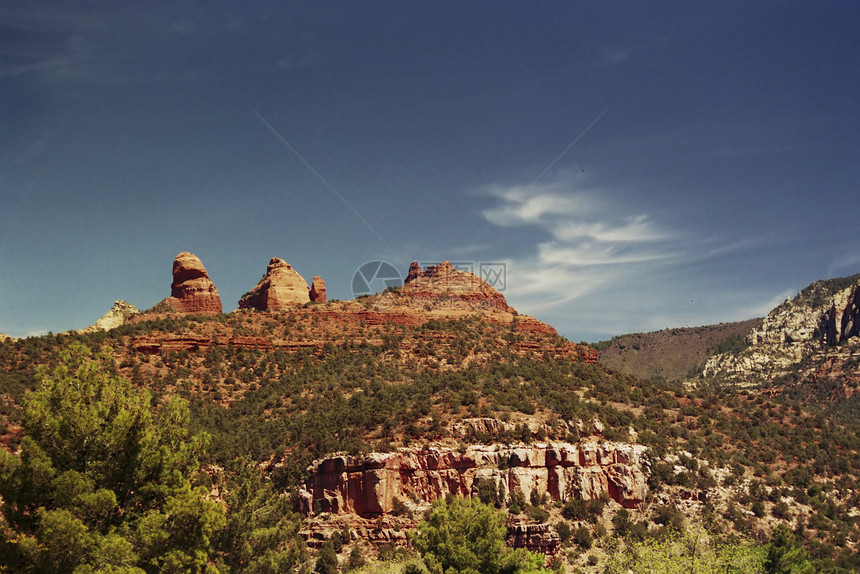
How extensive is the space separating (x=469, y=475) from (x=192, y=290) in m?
54.3

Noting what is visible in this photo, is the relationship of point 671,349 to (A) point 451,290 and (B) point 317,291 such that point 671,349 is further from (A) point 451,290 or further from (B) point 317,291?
(B) point 317,291

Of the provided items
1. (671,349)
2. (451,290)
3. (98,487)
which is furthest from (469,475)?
(671,349)

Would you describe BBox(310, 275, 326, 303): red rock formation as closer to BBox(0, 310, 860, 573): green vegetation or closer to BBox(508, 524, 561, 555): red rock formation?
BBox(0, 310, 860, 573): green vegetation

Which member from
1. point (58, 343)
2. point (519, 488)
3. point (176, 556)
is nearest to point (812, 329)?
point (519, 488)

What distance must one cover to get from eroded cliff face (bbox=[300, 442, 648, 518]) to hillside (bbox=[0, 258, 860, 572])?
0.38 ft

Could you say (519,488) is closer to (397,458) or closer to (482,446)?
(482,446)

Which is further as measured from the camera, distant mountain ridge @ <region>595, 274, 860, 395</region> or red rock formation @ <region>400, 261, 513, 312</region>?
distant mountain ridge @ <region>595, 274, 860, 395</region>

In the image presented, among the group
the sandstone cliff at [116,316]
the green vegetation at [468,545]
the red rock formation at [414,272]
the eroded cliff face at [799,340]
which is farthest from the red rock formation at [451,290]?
the eroded cliff face at [799,340]

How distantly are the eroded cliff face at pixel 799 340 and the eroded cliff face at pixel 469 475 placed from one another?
8919cm

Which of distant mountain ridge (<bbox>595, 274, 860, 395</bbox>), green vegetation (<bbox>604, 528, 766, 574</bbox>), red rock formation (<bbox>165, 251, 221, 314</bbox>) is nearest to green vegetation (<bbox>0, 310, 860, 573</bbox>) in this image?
green vegetation (<bbox>604, 528, 766, 574</bbox>)

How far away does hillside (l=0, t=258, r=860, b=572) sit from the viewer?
48438 mm

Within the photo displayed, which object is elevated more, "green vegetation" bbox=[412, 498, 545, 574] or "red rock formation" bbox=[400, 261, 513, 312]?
"red rock formation" bbox=[400, 261, 513, 312]

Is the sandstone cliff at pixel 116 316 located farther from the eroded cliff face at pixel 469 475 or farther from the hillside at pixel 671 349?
the hillside at pixel 671 349

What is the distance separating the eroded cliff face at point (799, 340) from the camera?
132875mm
